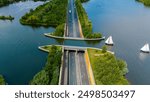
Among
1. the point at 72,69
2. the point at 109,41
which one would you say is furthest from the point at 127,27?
the point at 72,69

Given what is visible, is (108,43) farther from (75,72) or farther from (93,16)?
(93,16)

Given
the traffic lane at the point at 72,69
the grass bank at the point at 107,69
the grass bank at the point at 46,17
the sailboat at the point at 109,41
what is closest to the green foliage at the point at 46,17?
the grass bank at the point at 46,17

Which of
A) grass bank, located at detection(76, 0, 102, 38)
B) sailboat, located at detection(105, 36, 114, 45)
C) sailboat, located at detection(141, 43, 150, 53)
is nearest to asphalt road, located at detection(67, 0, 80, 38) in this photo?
grass bank, located at detection(76, 0, 102, 38)

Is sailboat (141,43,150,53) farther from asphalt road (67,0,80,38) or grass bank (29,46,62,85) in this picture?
grass bank (29,46,62,85)

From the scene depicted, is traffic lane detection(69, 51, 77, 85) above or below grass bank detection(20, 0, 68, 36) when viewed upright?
below

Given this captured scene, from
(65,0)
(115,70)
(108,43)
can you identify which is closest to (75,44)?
(108,43)

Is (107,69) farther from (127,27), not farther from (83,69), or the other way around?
(127,27)
